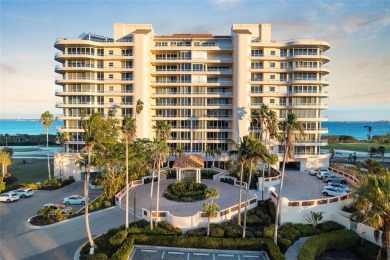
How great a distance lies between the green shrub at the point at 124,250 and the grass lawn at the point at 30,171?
36.3m

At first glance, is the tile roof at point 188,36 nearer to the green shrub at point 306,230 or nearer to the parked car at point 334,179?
the parked car at point 334,179

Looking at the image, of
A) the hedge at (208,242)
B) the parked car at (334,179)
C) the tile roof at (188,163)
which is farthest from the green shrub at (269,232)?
the parked car at (334,179)

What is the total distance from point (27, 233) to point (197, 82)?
42440mm

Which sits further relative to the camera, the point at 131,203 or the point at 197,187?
the point at 197,187

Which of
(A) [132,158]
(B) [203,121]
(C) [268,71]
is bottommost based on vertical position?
(A) [132,158]

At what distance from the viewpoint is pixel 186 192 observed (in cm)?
3822

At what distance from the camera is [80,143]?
5697cm

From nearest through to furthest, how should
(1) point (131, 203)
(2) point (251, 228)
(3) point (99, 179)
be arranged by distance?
(2) point (251, 228) → (1) point (131, 203) → (3) point (99, 179)

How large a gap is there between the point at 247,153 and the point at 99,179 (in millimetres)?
23518

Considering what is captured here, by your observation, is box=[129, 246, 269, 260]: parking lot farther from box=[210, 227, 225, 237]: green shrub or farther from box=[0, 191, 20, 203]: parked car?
box=[0, 191, 20, 203]: parked car

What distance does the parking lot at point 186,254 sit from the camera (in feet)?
78.2

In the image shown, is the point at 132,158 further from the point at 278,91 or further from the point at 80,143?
the point at 278,91

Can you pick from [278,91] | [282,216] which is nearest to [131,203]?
[282,216]

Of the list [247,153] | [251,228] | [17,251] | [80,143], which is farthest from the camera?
[80,143]
